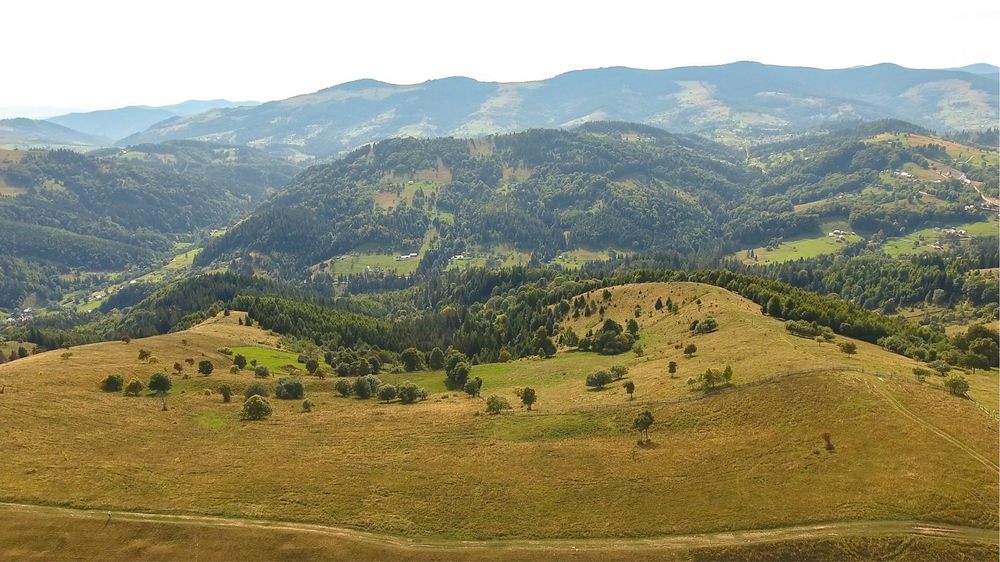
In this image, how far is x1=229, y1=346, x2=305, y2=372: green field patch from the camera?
15538 centimetres

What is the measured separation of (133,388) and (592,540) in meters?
93.3

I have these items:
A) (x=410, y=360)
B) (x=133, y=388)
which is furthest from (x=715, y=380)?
(x=133, y=388)

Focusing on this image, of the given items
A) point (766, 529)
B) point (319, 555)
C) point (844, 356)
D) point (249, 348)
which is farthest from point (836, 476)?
point (249, 348)

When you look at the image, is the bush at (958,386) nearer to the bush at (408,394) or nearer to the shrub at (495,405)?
the shrub at (495,405)

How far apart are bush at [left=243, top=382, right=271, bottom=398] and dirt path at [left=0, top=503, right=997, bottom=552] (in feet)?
151

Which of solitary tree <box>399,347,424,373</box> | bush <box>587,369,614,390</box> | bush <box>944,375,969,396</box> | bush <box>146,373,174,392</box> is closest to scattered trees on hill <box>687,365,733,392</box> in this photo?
bush <box>587,369,614,390</box>

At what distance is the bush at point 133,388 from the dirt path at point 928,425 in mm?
131629

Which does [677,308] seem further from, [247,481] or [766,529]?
[247,481]

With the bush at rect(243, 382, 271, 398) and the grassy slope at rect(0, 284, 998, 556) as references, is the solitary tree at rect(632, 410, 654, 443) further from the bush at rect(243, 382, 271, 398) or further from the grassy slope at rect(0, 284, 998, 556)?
the bush at rect(243, 382, 271, 398)

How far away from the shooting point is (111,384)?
347ft

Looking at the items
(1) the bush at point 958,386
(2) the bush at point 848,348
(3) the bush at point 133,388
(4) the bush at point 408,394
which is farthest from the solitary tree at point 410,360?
(1) the bush at point 958,386

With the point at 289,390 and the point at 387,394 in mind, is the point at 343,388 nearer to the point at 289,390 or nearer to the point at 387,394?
the point at 289,390

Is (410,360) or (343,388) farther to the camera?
(410,360)

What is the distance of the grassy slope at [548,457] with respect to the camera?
65688mm
